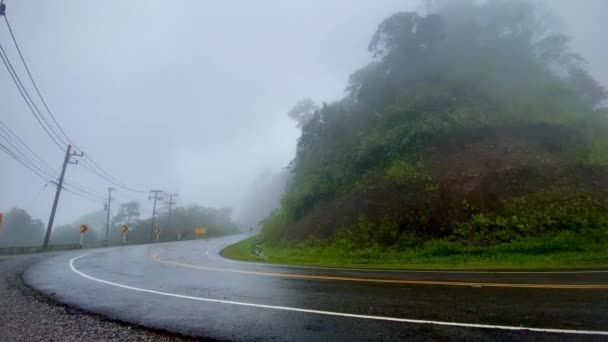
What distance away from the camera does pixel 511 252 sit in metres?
14.0

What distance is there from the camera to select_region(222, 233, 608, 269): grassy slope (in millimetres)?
12289

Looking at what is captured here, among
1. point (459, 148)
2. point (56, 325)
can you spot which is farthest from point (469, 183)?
point (56, 325)

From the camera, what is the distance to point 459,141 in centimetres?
2419

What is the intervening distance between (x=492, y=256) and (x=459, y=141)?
12.9 meters

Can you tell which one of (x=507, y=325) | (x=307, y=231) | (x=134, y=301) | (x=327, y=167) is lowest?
(x=507, y=325)

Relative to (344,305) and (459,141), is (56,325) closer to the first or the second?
(344,305)

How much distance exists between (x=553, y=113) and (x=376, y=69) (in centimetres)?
1984

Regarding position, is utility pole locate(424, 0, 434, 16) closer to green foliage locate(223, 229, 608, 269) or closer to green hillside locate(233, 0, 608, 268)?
green hillside locate(233, 0, 608, 268)

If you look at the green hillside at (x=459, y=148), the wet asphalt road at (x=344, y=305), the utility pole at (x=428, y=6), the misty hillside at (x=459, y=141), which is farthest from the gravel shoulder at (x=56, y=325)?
the utility pole at (x=428, y=6)

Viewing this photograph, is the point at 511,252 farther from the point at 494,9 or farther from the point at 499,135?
the point at 494,9

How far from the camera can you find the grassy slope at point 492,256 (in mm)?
12289

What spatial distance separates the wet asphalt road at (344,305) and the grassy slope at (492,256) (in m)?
4.05

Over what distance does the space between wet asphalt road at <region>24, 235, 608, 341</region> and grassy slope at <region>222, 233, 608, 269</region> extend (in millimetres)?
4047

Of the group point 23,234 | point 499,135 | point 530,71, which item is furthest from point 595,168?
point 23,234
